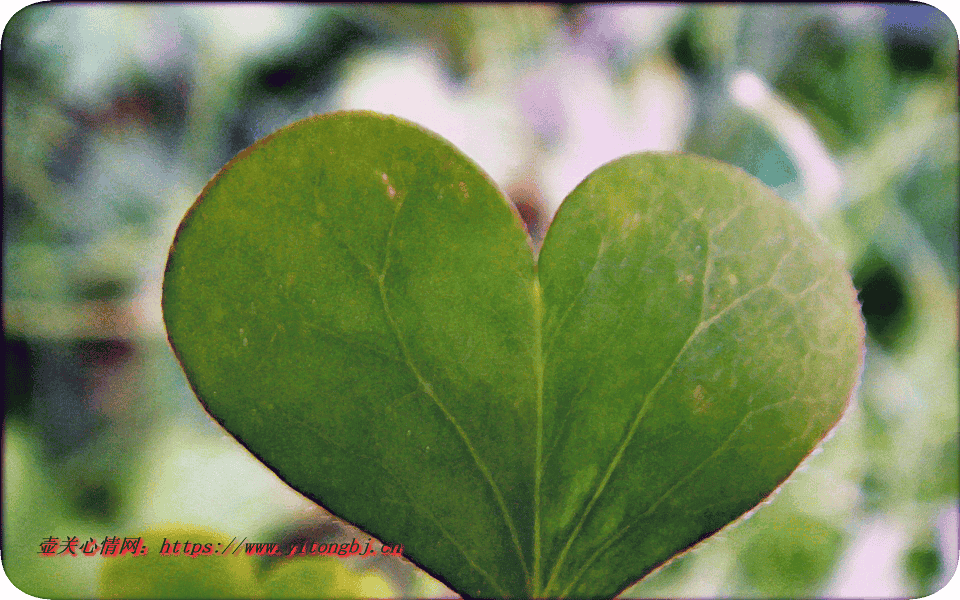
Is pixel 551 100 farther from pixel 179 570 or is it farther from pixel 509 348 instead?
pixel 179 570

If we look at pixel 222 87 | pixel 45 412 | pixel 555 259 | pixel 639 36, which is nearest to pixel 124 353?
pixel 45 412

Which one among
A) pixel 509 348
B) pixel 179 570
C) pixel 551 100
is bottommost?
pixel 179 570

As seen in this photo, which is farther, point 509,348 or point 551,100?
point 551,100

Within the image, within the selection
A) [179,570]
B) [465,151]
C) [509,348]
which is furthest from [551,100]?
[179,570]

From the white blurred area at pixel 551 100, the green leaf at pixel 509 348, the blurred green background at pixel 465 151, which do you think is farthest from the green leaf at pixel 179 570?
the white blurred area at pixel 551 100

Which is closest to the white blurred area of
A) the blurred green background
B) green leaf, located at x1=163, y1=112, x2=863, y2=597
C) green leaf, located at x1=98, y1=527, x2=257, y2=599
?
the blurred green background

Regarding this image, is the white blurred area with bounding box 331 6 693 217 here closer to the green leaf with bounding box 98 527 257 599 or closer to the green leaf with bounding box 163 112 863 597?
the green leaf with bounding box 163 112 863 597

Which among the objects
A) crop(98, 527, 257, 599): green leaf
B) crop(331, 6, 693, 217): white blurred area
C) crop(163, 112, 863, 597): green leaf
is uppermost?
crop(331, 6, 693, 217): white blurred area

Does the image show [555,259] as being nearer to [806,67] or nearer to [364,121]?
[364,121]
